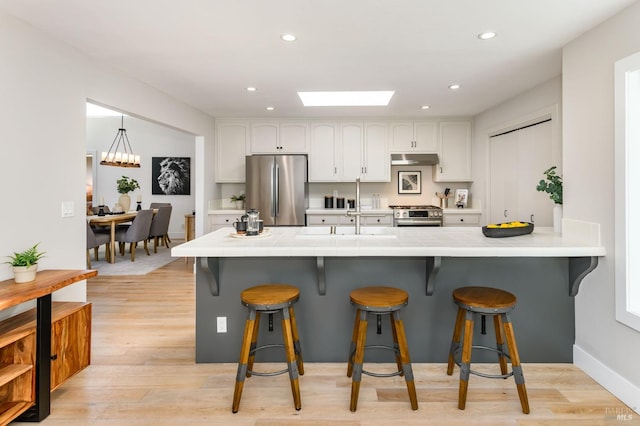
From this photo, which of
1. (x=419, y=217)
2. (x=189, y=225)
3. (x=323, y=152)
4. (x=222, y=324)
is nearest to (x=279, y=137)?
(x=323, y=152)

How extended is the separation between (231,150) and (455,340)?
14.1 feet

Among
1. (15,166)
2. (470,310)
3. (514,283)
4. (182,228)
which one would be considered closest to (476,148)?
(514,283)

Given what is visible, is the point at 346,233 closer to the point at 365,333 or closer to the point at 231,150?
the point at 365,333

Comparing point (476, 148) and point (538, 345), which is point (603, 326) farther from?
point (476, 148)

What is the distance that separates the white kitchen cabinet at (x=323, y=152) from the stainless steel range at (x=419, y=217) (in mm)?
1144

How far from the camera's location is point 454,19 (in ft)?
7.63

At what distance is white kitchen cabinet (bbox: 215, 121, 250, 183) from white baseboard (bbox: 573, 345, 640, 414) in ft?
14.8

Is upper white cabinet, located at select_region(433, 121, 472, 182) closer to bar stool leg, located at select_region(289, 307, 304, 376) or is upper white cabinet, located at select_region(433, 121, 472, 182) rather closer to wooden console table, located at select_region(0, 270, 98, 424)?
bar stool leg, located at select_region(289, 307, 304, 376)

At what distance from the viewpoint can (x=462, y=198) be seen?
214 inches

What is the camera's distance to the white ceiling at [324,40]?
2.18 metres

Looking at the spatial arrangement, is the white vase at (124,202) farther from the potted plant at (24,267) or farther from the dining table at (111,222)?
the potted plant at (24,267)

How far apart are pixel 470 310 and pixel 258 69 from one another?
105 inches

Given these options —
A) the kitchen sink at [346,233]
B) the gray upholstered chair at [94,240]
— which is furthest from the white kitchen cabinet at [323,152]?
the gray upholstered chair at [94,240]

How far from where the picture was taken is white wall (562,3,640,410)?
207 centimetres
